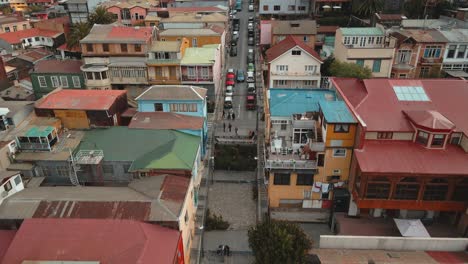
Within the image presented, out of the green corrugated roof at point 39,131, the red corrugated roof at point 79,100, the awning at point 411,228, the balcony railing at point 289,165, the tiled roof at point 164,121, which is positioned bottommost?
the awning at point 411,228

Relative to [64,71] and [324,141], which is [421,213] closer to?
[324,141]

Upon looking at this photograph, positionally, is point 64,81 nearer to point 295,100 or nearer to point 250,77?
point 250,77

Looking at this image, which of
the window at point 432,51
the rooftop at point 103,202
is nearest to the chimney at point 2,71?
the rooftop at point 103,202

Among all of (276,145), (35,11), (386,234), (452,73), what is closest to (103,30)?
(276,145)

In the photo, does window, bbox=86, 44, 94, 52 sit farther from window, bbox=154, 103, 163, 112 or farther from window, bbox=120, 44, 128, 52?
window, bbox=154, 103, 163, 112

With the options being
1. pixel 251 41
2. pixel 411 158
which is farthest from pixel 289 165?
pixel 251 41

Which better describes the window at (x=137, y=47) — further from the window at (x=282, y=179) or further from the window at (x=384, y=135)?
the window at (x=384, y=135)
